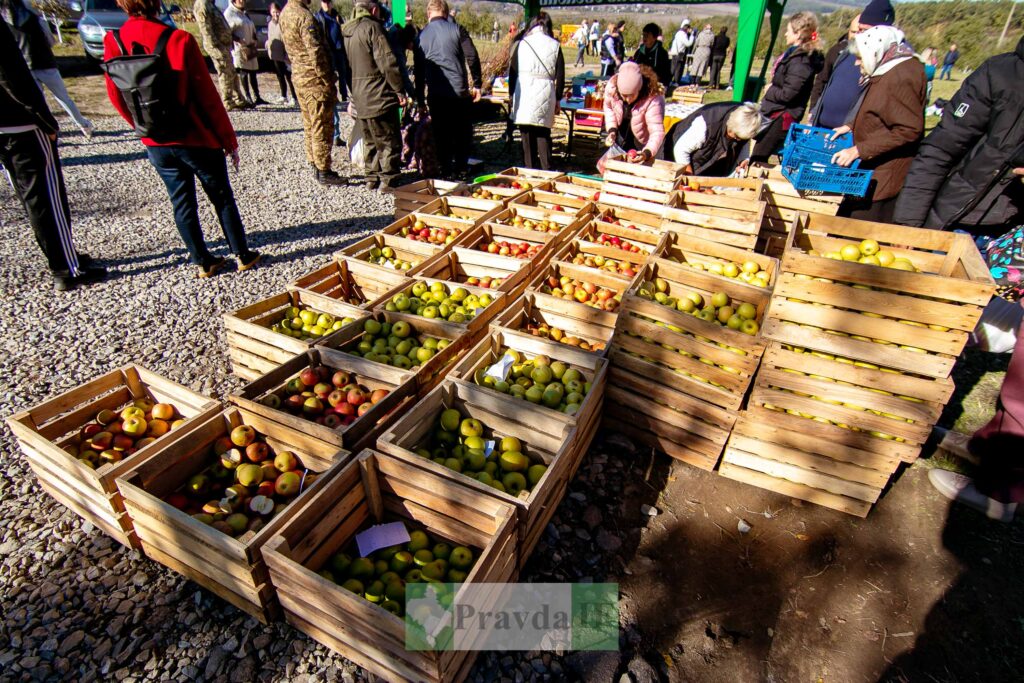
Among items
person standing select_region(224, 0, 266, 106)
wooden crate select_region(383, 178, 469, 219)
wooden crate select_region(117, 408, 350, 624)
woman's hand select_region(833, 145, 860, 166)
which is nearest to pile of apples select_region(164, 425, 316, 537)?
wooden crate select_region(117, 408, 350, 624)

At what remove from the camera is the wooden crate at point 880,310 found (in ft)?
9.53

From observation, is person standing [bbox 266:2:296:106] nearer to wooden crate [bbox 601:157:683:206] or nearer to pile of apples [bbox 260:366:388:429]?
wooden crate [bbox 601:157:683:206]

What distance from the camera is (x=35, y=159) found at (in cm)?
518

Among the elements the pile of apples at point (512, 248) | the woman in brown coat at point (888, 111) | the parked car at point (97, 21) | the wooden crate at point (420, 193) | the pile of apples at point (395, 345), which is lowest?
the pile of apples at point (395, 345)

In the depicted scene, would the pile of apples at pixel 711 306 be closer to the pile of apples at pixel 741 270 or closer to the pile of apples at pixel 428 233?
the pile of apples at pixel 741 270

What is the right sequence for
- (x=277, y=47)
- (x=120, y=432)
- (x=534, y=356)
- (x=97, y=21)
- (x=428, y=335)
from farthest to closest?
(x=97, y=21), (x=277, y=47), (x=428, y=335), (x=534, y=356), (x=120, y=432)

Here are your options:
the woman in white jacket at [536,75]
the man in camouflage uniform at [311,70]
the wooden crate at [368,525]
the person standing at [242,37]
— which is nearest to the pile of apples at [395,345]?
the wooden crate at [368,525]

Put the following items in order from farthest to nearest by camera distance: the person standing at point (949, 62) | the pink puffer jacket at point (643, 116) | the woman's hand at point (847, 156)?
the person standing at point (949, 62), the pink puffer jacket at point (643, 116), the woman's hand at point (847, 156)

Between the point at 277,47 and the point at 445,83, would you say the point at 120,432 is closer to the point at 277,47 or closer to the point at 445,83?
the point at 445,83

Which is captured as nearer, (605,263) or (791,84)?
(605,263)

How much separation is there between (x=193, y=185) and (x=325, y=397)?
3729mm

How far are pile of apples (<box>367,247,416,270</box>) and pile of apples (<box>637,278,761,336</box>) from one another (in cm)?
268

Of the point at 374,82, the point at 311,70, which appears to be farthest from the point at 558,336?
the point at 311,70

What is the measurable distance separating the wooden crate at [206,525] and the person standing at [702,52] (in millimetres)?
24821
